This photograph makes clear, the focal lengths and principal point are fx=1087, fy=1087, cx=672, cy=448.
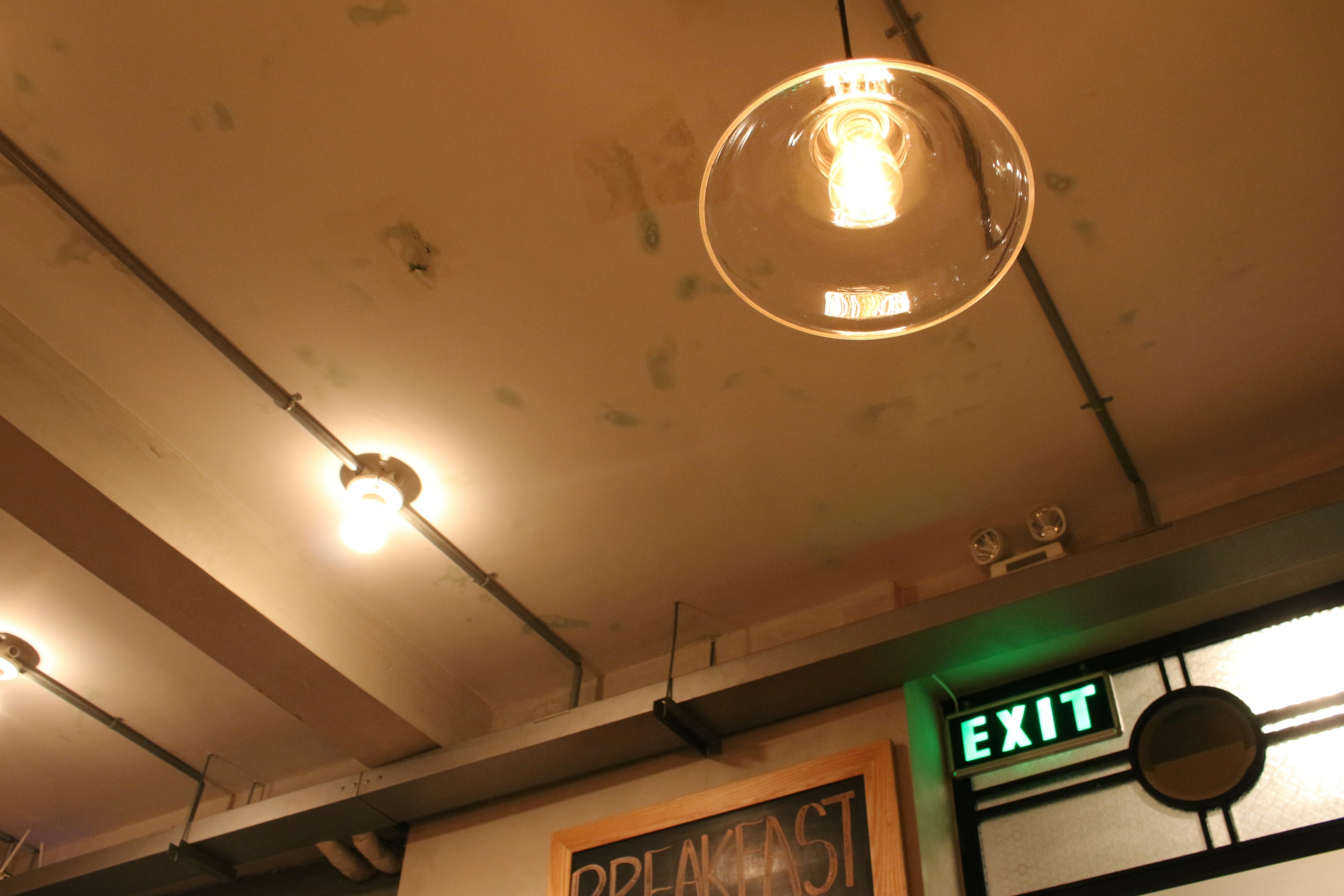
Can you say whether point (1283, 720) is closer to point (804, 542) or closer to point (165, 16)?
point (804, 542)

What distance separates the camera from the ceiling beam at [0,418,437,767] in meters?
3.14

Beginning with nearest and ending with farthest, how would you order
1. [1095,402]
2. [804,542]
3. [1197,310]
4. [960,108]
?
1. [960,108]
2. [1197,310]
3. [1095,402]
4. [804,542]

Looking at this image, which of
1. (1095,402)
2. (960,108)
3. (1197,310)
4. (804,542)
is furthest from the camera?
(804,542)

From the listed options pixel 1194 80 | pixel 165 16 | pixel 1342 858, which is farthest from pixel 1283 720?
pixel 165 16

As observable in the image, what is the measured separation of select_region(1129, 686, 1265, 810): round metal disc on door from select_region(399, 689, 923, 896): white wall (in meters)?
0.70

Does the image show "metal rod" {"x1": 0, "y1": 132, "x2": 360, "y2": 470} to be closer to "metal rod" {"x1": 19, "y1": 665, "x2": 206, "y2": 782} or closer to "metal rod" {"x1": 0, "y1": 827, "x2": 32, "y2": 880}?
"metal rod" {"x1": 19, "y1": 665, "x2": 206, "y2": 782}

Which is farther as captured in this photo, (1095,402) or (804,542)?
(804,542)

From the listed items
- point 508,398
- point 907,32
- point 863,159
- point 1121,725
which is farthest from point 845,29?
point 1121,725

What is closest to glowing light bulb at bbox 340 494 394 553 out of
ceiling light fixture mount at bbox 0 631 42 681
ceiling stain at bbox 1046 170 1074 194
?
ceiling light fixture mount at bbox 0 631 42 681

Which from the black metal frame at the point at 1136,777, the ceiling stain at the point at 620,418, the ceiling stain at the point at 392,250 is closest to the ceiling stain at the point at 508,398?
the ceiling stain at the point at 620,418

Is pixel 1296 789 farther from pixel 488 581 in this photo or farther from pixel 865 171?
pixel 488 581

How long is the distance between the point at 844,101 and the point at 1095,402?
1.70 m

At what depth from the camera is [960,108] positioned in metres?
1.84

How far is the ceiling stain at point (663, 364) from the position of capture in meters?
3.16
